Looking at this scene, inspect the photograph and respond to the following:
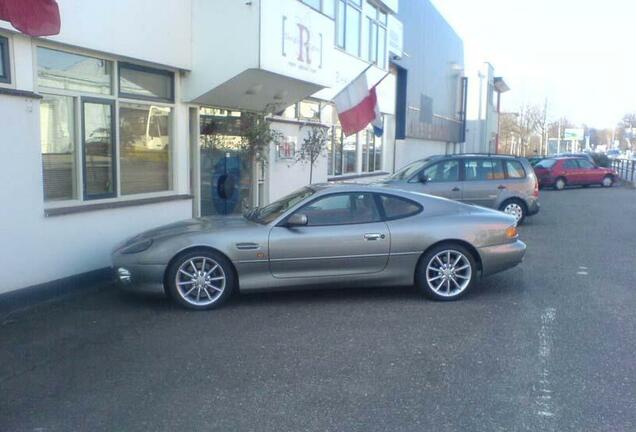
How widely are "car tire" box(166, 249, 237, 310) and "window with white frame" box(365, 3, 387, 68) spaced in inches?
511

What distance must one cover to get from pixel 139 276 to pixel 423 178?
26.6ft

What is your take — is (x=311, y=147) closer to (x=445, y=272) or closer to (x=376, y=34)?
(x=445, y=272)

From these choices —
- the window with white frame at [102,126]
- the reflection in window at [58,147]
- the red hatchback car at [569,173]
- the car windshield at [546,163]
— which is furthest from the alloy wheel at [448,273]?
the car windshield at [546,163]

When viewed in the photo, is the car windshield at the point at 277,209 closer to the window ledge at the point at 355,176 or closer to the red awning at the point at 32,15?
the red awning at the point at 32,15

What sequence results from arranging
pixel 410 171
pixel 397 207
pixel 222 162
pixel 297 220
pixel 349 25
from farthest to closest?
pixel 349 25
pixel 410 171
pixel 222 162
pixel 397 207
pixel 297 220

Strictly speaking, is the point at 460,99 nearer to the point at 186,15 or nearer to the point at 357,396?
the point at 186,15

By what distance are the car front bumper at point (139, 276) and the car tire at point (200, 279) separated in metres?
0.10

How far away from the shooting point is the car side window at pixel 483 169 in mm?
14062

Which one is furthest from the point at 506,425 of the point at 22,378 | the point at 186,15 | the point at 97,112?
the point at 186,15

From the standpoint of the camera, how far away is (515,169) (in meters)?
14.4

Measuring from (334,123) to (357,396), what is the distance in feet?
42.8

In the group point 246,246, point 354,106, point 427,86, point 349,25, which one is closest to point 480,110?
point 427,86

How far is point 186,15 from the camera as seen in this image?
980cm

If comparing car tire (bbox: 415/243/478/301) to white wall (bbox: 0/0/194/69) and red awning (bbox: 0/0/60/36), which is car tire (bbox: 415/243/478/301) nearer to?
red awning (bbox: 0/0/60/36)
